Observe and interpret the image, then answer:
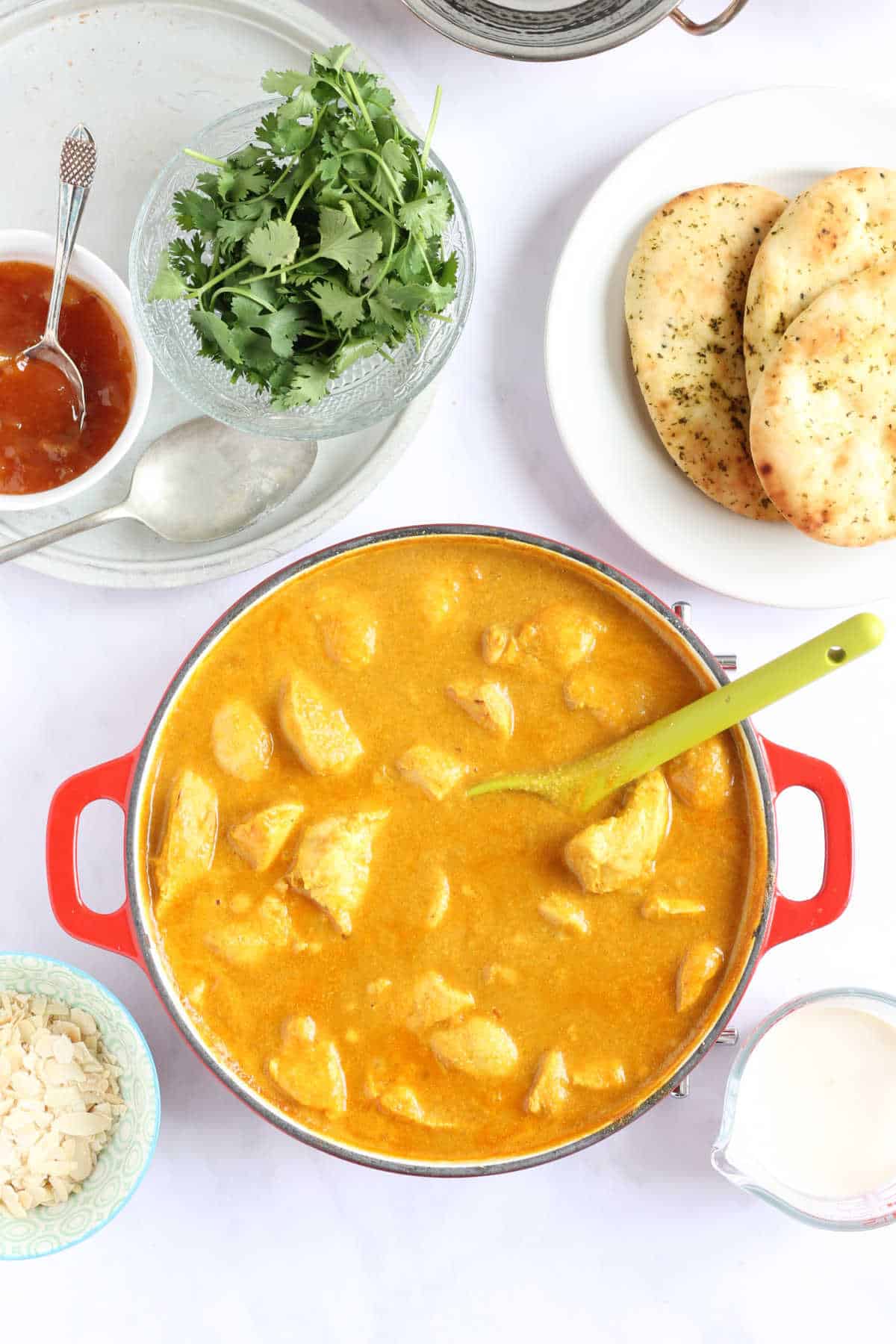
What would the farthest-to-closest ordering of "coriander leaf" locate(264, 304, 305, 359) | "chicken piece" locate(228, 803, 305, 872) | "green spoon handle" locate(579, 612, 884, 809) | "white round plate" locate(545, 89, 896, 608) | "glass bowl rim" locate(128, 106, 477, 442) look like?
"white round plate" locate(545, 89, 896, 608), "glass bowl rim" locate(128, 106, 477, 442), "chicken piece" locate(228, 803, 305, 872), "coriander leaf" locate(264, 304, 305, 359), "green spoon handle" locate(579, 612, 884, 809)

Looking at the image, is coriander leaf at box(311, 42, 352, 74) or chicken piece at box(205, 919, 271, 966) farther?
chicken piece at box(205, 919, 271, 966)

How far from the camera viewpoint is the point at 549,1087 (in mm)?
1937

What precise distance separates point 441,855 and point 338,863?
18 centimetres

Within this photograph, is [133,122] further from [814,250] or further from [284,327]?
[814,250]

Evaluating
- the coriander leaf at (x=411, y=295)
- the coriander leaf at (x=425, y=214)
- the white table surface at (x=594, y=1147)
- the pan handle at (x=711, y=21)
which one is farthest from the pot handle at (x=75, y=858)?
the pan handle at (x=711, y=21)

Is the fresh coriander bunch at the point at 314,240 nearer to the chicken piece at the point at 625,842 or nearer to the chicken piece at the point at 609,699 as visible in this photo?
the chicken piece at the point at 609,699

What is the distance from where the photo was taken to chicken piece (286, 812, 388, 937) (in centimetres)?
188

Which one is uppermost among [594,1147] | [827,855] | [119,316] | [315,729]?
[119,316]

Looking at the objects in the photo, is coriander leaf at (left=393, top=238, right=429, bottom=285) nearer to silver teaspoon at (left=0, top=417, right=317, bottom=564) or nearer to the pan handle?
silver teaspoon at (left=0, top=417, right=317, bottom=564)

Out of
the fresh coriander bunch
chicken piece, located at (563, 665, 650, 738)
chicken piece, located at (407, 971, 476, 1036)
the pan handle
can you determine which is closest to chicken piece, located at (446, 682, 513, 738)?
chicken piece, located at (563, 665, 650, 738)

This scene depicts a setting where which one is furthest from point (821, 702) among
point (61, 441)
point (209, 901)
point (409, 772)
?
point (61, 441)

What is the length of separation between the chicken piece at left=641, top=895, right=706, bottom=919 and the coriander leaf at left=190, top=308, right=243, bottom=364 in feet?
3.66

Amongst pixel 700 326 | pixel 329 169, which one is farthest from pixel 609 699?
pixel 329 169

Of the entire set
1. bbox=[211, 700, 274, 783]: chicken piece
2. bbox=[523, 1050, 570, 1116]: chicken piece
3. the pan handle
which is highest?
the pan handle
